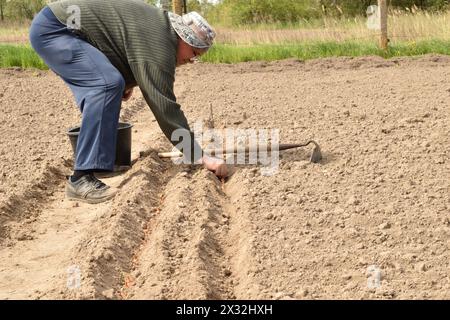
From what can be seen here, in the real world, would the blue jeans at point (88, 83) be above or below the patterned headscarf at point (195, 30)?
below

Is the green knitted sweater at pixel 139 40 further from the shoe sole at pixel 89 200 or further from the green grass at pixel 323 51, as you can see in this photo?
the green grass at pixel 323 51

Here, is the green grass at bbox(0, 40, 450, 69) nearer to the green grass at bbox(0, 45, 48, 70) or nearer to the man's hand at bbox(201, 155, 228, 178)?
the green grass at bbox(0, 45, 48, 70)

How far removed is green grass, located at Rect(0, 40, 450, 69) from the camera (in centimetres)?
1238

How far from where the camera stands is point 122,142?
566 cm

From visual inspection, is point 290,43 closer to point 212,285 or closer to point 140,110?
point 140,110

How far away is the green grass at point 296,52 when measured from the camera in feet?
40.6

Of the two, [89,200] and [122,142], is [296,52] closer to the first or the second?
[122,142]

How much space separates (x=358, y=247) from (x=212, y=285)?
2.57ft

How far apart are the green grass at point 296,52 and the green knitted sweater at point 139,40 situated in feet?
24.1

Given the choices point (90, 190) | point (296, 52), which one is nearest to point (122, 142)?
point (90, 190)

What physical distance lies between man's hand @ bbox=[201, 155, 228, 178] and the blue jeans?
0.69 m

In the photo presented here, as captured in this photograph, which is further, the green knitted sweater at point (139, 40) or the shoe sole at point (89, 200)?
the shoe sole at point (89, 200)

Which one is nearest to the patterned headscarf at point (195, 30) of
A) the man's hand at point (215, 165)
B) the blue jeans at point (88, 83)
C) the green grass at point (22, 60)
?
the blue jeans at point (88, 83)
